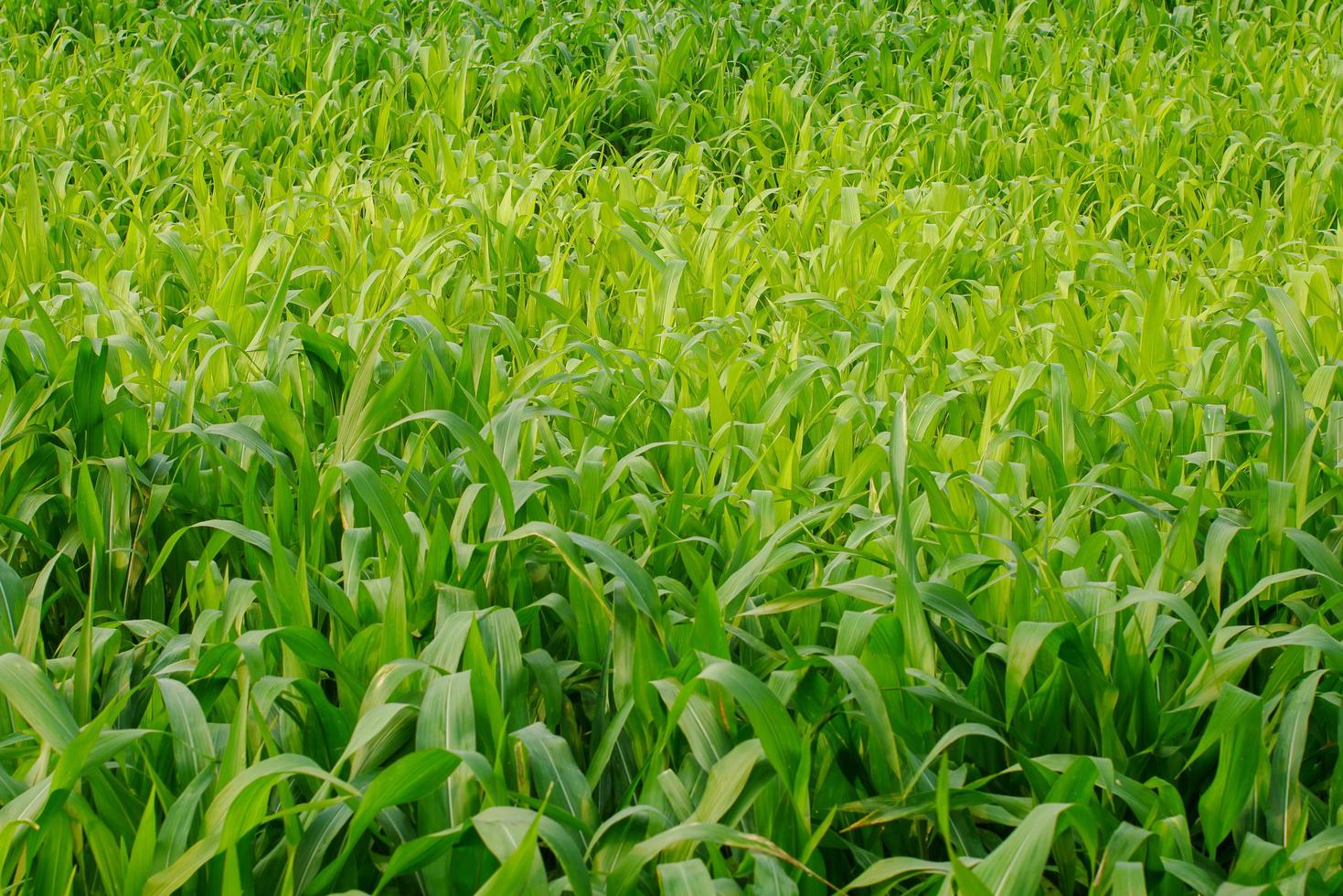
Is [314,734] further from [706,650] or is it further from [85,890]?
[706,650]

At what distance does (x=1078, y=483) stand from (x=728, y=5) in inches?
164

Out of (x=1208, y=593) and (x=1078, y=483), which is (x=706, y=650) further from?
(x=1208, y=593)

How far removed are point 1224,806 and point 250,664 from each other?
1077 millimetres

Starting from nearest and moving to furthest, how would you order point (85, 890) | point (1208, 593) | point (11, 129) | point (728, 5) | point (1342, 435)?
point (85, 890) < point (1208, 593) < point (1342, 435) < point (11, 129) < point (728, 5)

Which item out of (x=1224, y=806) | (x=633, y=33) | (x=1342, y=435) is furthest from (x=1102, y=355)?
(x=633, y=33)

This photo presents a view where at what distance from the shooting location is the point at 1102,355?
7.97ft

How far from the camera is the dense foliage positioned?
4.09 ft

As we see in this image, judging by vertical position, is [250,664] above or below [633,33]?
below

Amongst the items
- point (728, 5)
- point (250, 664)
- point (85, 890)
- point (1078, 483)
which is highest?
point (728, 5)

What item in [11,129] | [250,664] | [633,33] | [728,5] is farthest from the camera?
[728,5]

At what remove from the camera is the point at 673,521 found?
5.93 ft

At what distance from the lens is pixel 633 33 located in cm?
493

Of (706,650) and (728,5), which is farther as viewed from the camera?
(728,5)

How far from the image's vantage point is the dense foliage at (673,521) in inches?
49.1
